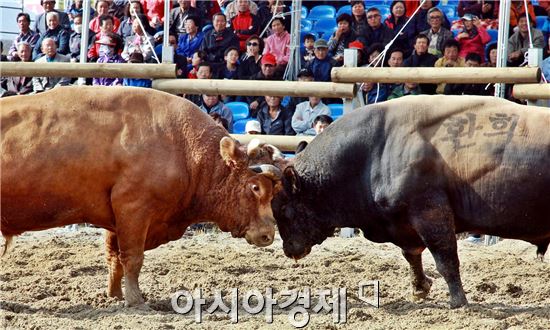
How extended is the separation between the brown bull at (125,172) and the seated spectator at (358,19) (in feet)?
17.6

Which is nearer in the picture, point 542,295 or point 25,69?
point 542,295

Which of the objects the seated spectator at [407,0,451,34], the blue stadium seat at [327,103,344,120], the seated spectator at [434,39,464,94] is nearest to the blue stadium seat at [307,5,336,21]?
the seated spectator at [407,0,451,34]

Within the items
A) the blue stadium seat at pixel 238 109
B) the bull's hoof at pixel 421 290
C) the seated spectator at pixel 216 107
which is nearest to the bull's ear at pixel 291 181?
the bull's hoof at pixel 421 290

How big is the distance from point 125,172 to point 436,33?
5.88m

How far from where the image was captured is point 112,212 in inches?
263

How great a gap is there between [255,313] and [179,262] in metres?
1.97

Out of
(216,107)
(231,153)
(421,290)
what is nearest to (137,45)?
(216,107)

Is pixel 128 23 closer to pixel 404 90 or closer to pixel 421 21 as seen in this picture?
pixel 421 21

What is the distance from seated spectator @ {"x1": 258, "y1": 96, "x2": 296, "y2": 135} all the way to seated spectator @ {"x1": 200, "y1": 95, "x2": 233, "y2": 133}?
1.26 ft

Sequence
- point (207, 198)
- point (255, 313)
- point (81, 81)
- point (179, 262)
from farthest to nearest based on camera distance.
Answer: point (81, 81) → point (179, 262) → point (207, 198) → point (255, 313)

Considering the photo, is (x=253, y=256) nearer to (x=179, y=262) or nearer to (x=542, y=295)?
(x=179, y=262)

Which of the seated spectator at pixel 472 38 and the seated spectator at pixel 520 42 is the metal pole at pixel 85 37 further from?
the seated spectator at pixel 520 42

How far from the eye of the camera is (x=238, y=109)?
1224 centimetres

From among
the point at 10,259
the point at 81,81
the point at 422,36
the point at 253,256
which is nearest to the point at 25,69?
the point at 81,81
